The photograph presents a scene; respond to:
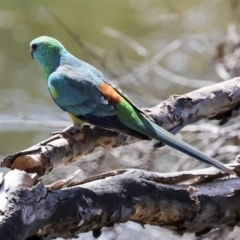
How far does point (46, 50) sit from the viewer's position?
3023mm

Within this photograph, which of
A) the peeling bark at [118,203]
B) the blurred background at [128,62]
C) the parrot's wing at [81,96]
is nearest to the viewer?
A: the peeling bark at [118,203]

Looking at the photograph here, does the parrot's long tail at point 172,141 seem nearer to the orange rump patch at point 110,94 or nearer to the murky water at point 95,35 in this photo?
the orange rump patch at point 110,94

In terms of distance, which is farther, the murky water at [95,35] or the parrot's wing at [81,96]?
the murky water at [95,35]

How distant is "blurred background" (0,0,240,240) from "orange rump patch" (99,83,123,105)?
763 mm

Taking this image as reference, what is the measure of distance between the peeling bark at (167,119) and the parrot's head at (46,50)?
59 cm

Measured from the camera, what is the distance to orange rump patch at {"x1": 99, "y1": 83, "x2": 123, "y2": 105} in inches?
104

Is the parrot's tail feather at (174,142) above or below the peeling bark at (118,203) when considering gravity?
above

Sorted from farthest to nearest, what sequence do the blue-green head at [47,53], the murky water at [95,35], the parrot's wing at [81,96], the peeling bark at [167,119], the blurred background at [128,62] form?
the murky water at [95,35] < the blurred background at [128,62] < the blue-green head at [47,53] < the parrot's wing at [81,96] < the peeling bark at [167,119]

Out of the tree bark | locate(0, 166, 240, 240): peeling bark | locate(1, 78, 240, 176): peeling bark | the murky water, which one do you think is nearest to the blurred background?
the murky water

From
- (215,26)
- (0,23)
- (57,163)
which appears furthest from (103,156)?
(0,23)

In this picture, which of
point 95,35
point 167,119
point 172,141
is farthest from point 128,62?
point 172,141

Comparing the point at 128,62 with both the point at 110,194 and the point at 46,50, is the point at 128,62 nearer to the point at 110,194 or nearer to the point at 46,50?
the point at 46,50

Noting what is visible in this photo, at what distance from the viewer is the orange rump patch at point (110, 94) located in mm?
2643

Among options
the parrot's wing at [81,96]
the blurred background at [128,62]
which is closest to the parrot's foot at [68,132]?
the parrot's wing at [81,96]
